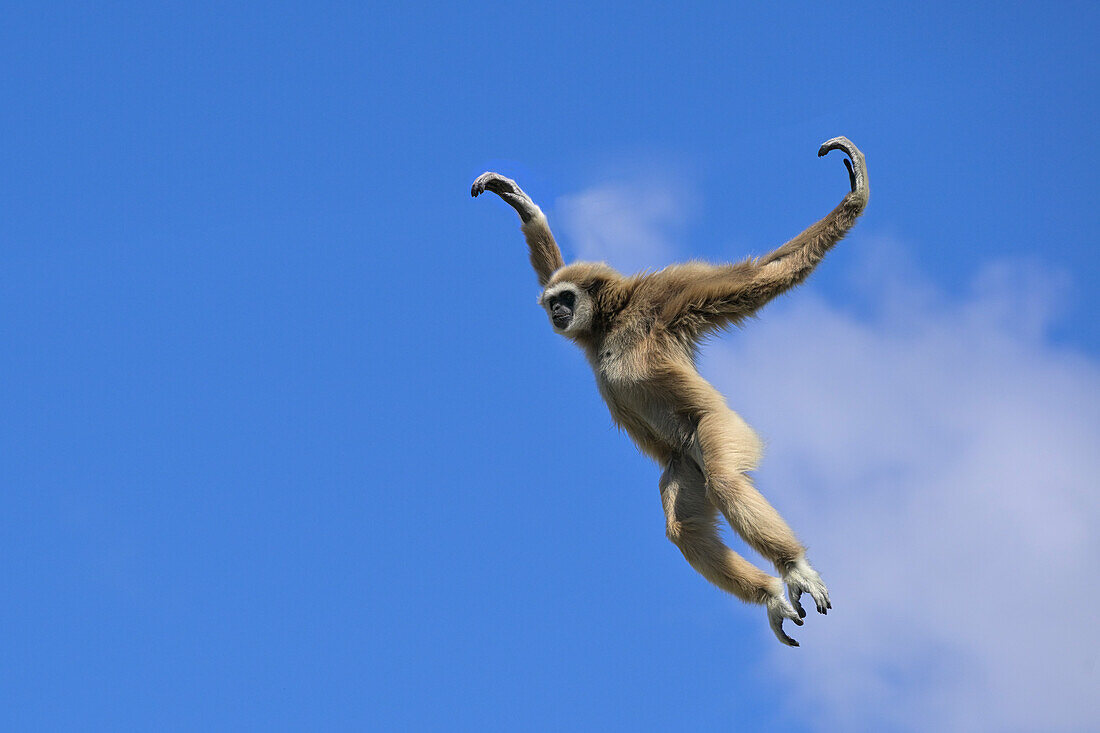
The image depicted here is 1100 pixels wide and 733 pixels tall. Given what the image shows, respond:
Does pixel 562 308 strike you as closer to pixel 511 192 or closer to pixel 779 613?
pixel 511 192

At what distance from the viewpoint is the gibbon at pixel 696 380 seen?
305 inches

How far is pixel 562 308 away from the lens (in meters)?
A: 8.92

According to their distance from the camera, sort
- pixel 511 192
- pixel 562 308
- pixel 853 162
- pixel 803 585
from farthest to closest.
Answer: pixel 511 192
pixel 562 308
pixel 853 162
pixel 803 585

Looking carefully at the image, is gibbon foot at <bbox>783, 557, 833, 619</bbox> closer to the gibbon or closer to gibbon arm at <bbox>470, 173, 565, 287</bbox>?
the gibbon

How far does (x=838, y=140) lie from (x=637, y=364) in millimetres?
2230

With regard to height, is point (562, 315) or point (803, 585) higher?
point (562, 315)

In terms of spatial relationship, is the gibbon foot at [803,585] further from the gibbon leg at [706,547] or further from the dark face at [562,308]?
the dark face at [562,308]

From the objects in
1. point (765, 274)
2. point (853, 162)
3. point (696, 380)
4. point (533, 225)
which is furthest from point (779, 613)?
point (533, 225)

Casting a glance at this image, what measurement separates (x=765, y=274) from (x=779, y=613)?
2482 millimetres

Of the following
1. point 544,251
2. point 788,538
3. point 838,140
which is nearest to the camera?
point 788,538

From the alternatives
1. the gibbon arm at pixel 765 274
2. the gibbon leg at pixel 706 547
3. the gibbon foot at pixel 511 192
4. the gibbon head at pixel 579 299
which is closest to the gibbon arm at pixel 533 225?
the gibbon foot at pixel 511 192

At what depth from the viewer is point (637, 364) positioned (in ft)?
28.2

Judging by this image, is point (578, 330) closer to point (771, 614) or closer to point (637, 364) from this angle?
point (637, 364)

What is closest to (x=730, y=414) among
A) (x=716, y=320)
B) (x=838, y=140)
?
(x=716, y=320)
